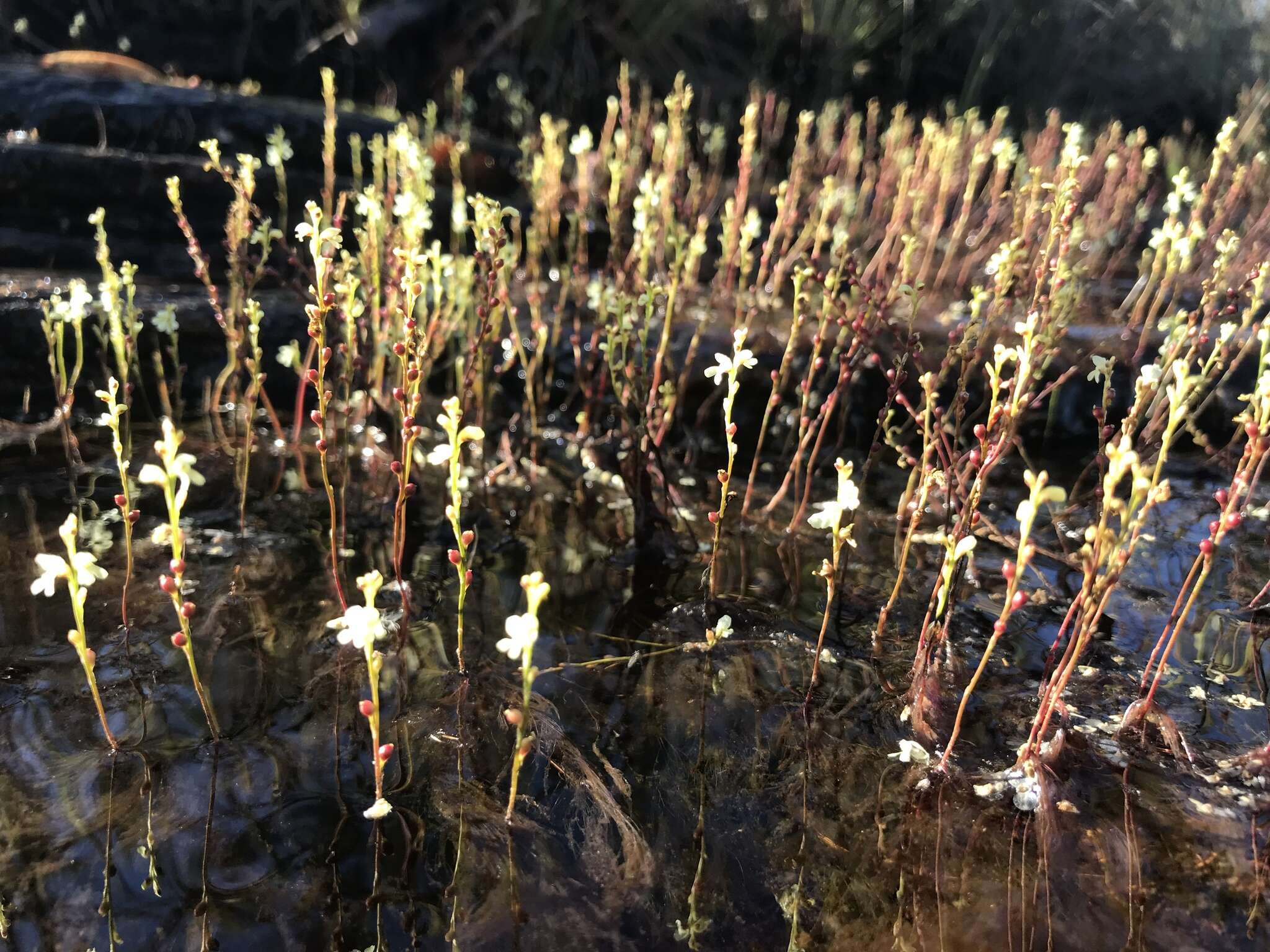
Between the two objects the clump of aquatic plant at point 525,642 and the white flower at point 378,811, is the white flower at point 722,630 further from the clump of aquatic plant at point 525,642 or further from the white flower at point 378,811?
the white flower at point 378,811

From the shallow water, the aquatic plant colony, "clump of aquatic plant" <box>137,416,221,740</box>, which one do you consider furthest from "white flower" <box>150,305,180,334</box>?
"clump of aquatic plant" <box>137,416,221,740</box>

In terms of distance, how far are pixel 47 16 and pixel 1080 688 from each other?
9.15 meters

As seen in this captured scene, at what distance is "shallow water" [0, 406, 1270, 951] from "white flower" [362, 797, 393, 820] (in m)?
0.02

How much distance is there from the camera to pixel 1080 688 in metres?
1.99

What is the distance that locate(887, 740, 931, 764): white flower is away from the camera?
1.73 metres

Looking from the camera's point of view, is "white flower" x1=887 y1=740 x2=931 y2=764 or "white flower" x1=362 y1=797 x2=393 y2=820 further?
"white flower" x1=887 y1=740 x2=931 y2=764

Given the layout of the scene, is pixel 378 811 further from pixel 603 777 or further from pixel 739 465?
pixel 739 465

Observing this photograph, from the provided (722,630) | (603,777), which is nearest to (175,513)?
(603,777)

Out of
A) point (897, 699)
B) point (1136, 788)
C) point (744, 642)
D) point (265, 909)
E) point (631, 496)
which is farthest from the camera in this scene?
point (631, 496)

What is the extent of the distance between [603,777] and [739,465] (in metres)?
1.97

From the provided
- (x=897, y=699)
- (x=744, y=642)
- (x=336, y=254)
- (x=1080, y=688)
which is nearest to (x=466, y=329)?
(x=336, y=254)

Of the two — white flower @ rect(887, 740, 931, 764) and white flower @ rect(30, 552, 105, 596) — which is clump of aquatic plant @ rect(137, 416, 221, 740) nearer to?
white flower @ rect(30, 552, 105, 596)

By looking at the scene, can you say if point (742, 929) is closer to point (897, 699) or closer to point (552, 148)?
point (897, 699)

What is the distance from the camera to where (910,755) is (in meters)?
1.74
